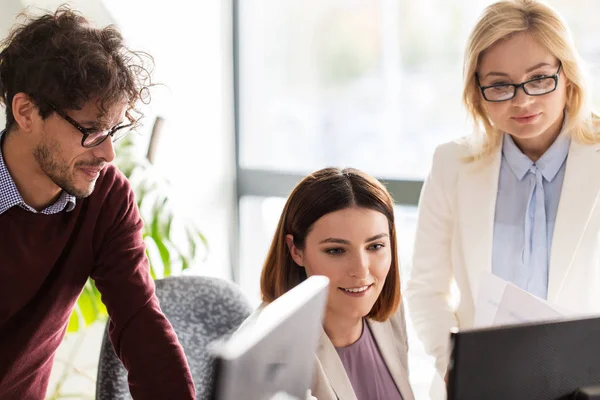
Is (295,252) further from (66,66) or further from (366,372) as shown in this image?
(66,66)

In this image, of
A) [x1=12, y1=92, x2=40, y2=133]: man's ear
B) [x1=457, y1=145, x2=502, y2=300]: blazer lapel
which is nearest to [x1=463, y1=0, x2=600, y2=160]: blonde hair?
[x1=457, y1=145, x2=502, y2=300]: blazer lapel

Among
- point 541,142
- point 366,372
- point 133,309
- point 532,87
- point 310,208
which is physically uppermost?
point 532,87

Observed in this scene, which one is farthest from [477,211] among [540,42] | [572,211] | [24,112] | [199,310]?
[24,112]

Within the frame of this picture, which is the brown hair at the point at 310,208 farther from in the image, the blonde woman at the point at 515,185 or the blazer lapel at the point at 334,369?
the blonde woman at the point at 515,185

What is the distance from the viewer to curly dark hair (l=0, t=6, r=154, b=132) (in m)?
1.69

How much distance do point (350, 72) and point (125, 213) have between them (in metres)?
2.39

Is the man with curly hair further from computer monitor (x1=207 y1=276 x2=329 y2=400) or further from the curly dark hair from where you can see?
computer monitor (x1=207 y1=276 x2=329 y2=400)

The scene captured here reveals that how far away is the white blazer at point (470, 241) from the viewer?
1982mm

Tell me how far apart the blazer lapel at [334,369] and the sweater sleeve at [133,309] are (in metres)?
0.30

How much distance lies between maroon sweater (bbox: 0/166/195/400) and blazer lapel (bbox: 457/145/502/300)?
0.82 metres

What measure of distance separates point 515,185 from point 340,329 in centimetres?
65

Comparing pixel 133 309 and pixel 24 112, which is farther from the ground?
pixel 24 112

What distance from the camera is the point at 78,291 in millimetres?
1843

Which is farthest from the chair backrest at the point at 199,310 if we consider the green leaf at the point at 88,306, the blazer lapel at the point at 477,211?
the green leaf at the point at 88,306
